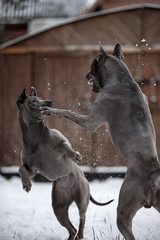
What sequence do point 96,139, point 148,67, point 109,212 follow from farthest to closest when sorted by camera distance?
point 148,67
point 96,139
point 109,212

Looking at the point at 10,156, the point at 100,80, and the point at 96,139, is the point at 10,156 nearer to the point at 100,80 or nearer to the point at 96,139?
the point at 96,139

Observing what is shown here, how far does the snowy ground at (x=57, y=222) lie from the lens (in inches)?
165

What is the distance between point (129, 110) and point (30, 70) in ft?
16.1

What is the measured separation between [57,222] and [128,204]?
1704 mm

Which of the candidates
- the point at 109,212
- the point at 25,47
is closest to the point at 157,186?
the point at 109,212

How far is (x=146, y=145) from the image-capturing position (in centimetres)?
321

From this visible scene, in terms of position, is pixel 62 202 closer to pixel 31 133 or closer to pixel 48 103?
pixel 31 133

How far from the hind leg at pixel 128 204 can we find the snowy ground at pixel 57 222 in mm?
686

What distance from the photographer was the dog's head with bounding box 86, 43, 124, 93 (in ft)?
11.2

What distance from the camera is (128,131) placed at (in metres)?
3.24

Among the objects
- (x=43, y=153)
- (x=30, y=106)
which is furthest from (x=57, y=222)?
(x=30, y=106)

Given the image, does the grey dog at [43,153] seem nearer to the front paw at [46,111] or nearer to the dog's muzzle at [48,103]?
the dog's muzzle at [48,103]

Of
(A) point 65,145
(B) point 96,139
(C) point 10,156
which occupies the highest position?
(A) point 65,145

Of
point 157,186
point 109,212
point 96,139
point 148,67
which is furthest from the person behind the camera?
point 148,67
